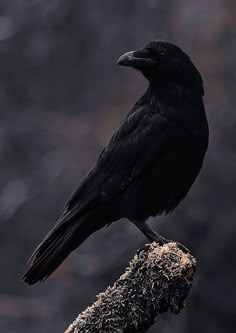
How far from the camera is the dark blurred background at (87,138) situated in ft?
34.3

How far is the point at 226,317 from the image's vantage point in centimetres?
1005

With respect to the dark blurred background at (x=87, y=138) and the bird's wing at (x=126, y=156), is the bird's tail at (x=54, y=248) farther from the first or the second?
the dark blurred background at (x=87, y=138)

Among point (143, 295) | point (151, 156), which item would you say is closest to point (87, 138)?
point (151, 156)

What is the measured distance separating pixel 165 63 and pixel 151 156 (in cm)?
55

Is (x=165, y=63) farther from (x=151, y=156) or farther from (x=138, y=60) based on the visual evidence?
(x=151, y=156)

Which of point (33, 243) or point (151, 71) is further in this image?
point (33, 243)

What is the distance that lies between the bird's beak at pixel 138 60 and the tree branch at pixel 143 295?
1.42 meters

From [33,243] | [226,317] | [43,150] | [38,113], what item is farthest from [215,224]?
[38,113]

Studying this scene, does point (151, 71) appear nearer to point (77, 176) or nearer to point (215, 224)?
point (215, 224)

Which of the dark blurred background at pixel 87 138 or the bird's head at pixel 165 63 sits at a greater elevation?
the dark blurred background at pixel 87 138

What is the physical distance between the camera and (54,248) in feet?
21.1

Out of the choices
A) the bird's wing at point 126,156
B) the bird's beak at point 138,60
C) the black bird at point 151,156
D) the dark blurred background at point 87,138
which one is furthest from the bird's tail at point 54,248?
the dark blurred background at point 87,138

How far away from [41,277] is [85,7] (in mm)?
9794

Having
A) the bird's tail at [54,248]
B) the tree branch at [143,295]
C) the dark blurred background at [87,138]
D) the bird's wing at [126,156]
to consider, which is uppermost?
the dark blurred background at [87,138]
